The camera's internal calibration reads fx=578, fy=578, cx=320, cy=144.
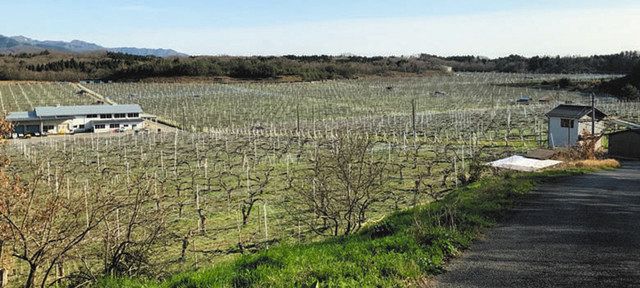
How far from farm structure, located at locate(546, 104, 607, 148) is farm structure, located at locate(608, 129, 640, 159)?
7.13 feet

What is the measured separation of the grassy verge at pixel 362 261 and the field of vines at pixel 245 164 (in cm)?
212

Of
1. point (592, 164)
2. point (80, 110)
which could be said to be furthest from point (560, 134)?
point (80, 110)

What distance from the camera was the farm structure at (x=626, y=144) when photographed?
1183 inches

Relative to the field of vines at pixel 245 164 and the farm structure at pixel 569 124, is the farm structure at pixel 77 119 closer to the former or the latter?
the field of vines at pixel 245 164

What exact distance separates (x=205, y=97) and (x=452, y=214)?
80508mm

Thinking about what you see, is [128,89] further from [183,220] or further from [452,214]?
[452,214]

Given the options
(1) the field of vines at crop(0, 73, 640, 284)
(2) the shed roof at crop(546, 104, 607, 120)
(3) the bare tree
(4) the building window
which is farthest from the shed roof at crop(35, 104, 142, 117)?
(4) the building window

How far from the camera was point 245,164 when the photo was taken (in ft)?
109

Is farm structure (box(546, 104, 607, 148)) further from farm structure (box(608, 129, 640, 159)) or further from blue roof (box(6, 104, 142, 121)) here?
blue roof (box(6, 104, 142, 121))

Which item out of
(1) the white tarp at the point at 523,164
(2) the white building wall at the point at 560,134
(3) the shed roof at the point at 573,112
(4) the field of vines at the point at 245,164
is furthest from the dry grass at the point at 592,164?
(2) the white building wall at the point at 560,134

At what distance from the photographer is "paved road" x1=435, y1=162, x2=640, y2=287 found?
6.94m

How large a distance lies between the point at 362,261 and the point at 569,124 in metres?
30.5

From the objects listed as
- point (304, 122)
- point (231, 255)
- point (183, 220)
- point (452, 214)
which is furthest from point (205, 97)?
point (452, 214)

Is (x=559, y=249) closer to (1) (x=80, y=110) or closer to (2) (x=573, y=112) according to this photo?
(2) (x=573, y=112)
